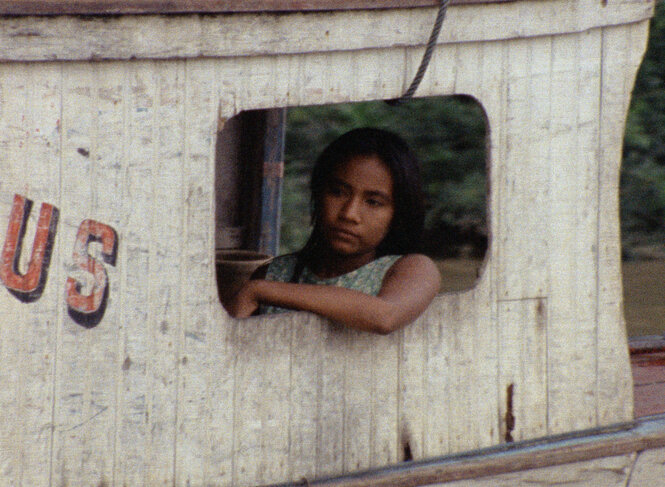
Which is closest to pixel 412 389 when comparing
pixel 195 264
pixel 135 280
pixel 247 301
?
pixel 247 301

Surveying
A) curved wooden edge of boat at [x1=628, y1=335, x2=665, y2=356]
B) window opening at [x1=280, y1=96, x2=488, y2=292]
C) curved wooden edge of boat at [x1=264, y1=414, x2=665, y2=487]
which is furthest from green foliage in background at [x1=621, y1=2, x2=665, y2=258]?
curved wooden edge of boat at [x1=264, y1=414, x2=665, y2=487]

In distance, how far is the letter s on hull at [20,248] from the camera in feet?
8.60

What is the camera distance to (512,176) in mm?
3250

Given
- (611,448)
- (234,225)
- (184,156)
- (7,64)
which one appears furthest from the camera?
(234,225)

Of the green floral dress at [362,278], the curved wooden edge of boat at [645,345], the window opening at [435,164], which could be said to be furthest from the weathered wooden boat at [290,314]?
the window opening at [435,164]

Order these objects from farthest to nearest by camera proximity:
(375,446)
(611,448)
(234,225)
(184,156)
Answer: (234,225)
(611,448)
(375,446)
(184,156)

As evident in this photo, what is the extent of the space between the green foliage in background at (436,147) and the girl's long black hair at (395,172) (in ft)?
17.8

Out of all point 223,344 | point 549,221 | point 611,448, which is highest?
point 549,221

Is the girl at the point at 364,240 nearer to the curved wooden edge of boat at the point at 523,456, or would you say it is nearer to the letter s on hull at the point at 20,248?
the curved wooden edge of boat at the point at 523,456

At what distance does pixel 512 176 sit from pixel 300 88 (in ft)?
2.20

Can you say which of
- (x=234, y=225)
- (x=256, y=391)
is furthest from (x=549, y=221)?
(x=234, y=225)

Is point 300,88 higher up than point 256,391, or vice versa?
point 300,88

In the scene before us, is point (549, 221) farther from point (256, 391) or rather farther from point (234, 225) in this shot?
point (234, 225)

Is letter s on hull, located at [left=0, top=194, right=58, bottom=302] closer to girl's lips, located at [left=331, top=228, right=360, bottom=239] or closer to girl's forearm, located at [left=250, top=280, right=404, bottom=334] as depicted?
girl's forearm, located at [left=250, top=280, right=404, bottom=334]
